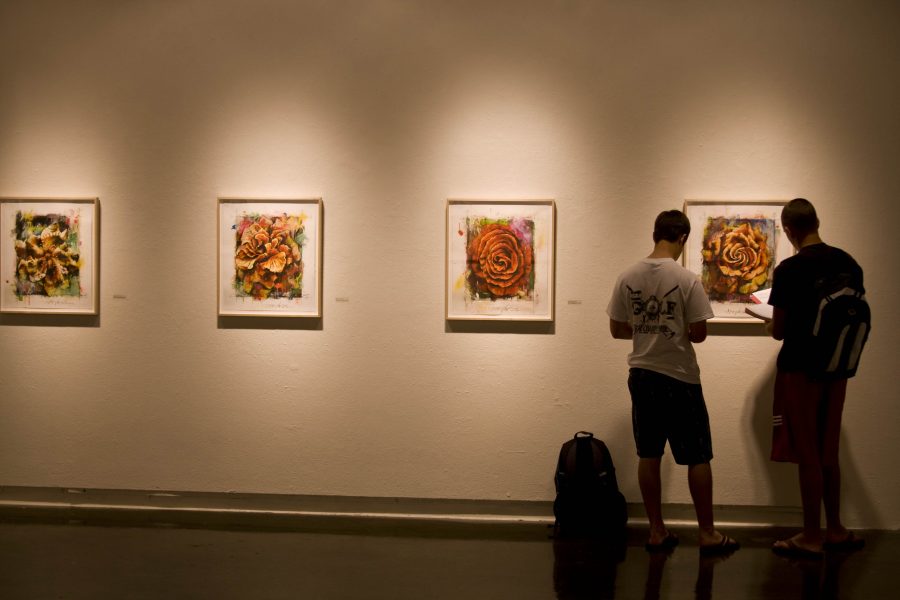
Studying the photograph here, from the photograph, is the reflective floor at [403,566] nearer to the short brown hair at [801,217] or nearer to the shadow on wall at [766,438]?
the shadow on wall at [766,438]

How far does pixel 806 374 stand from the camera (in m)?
3.57

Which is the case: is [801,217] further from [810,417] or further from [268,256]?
[268,256]

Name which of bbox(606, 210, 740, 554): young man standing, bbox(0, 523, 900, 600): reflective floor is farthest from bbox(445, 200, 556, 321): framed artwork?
bbox(0, 523, 900, 600): reflective floor

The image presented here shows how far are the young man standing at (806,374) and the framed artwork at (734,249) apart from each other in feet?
1.65

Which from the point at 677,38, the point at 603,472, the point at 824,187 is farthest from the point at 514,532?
the point at 677,38

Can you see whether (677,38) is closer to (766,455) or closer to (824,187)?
(824,187)

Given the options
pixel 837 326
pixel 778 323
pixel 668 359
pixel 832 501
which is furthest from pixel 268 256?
pixel 832 501

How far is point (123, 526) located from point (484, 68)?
3.13 meters

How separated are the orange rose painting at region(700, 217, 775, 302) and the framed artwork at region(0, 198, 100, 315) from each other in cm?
338

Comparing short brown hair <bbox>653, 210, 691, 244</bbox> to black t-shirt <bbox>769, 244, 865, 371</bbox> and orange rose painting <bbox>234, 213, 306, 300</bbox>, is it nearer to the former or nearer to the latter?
black t-shirt <bbox>769, 244, 865, 371</bbox>

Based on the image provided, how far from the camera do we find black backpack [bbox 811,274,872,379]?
138 inches

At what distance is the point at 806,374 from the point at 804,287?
40 cm

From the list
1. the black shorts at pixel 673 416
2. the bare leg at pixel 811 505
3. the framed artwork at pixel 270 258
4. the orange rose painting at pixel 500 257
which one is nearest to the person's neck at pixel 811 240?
the black shorts at pixel 673 416

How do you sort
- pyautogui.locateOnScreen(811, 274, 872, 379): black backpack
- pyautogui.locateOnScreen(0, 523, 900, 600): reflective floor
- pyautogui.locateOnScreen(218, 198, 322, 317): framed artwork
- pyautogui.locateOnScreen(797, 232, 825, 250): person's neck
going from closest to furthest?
pyautogui.locateOnScreen(0, 523, 900, 600): reflective floor
pyautogui.locateOnScreen(811, 274, 872, 379): black backpack
pyautogui.locateOnScreen(797, 232, 825, 250): person's neck
pyautogui.locateOnScreen(218, 198, 322, 317): framed artwork
